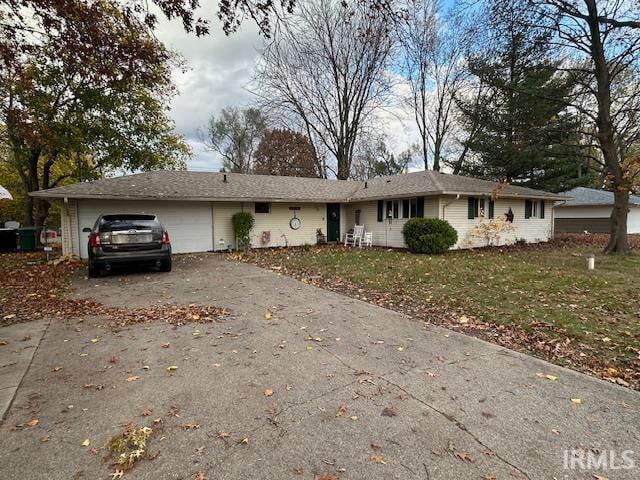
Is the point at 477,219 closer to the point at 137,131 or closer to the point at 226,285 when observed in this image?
the point at 226,285

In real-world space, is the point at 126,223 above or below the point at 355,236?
above

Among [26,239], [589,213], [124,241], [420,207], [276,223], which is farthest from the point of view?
[589,213]

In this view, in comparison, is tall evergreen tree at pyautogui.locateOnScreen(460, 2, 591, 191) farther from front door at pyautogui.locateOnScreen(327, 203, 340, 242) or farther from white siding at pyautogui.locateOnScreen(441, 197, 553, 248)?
front door at pyautogui.locateOnScreen(327, 203, 340, 242)

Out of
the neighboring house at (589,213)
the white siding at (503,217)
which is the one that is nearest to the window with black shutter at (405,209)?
the white siding at (503,217)

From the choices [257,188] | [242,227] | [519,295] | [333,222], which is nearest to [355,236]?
[333,222]

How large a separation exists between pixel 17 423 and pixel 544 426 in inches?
156

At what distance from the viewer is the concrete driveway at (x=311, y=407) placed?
2170 mm

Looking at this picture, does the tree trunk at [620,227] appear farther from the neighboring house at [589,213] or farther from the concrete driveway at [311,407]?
the concrete driveway at [311,407]

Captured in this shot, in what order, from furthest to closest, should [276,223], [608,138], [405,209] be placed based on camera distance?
[276,223]
[405,209]
[608,138]

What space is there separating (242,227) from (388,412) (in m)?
12.6

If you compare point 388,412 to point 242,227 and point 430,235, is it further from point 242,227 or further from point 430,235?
point 242,227

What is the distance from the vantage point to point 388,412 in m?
2.75

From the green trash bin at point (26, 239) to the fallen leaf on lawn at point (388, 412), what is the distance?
17.8 meters

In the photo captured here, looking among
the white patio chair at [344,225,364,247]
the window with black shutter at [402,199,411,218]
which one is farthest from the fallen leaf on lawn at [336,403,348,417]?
the white patio chair at [344,225,364,247]
